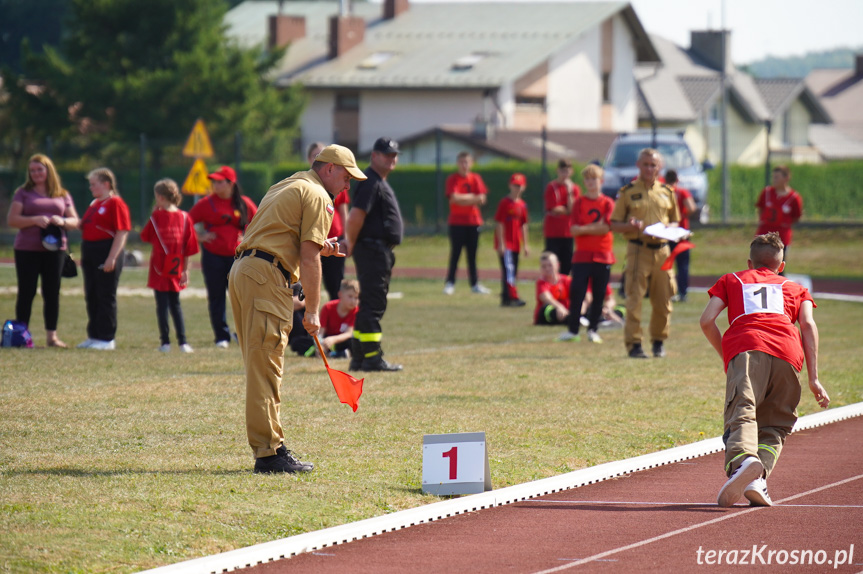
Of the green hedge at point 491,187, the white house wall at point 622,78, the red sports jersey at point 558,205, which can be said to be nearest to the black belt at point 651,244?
the red sports jersey at point 558,205

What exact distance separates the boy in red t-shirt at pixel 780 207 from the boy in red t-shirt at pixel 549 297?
165 inches

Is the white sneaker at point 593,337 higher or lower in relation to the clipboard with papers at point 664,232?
lower

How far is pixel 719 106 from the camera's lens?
70.4 metres

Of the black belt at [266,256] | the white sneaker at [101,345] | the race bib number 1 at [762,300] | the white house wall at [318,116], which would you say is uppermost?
the white house wall at [318,116]

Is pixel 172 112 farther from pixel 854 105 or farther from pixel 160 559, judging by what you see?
pixel 854 105

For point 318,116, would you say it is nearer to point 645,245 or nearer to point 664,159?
point 664,159

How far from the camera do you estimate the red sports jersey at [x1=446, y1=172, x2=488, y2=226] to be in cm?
2142

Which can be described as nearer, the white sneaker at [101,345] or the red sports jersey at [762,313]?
the red sports jersey at [762,313]

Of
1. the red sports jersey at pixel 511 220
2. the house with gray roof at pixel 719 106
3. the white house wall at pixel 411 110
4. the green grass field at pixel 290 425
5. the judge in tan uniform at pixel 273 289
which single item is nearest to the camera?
the green grass field at pixel 290 425

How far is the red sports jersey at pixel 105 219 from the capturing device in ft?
45.3

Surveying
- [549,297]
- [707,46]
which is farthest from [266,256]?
[707,46]

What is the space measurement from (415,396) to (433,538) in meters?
4.28

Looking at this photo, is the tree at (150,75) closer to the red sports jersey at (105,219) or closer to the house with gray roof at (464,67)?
the house with gray roof at (464,67)

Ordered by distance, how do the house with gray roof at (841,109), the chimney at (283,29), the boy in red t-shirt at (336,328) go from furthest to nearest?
the house with gray roof at (841,109) < the chimney at (283,29) < the boy in red t-shirt at (336,328)
